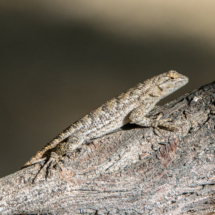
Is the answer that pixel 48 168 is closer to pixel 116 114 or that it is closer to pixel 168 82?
pixel 116 114

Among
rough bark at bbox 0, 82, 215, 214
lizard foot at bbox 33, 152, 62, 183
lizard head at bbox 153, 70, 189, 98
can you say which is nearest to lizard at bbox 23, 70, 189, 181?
lizard head at bbox 153, 70, 189, 98

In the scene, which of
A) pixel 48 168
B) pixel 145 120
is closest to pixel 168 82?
pixel 145 120

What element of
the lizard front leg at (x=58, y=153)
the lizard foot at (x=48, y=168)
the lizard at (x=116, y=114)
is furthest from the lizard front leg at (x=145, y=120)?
the lizard foot at (x=48, y=168)

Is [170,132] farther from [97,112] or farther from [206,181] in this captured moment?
[97,112]

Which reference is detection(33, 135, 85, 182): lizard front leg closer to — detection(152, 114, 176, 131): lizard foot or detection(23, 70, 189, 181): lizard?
detection(23, 70, 189, 181): lizard

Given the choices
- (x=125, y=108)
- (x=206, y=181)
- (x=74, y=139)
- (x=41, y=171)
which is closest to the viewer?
(x=206, y=181)

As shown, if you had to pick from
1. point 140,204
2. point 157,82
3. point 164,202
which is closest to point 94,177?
point 140,204
